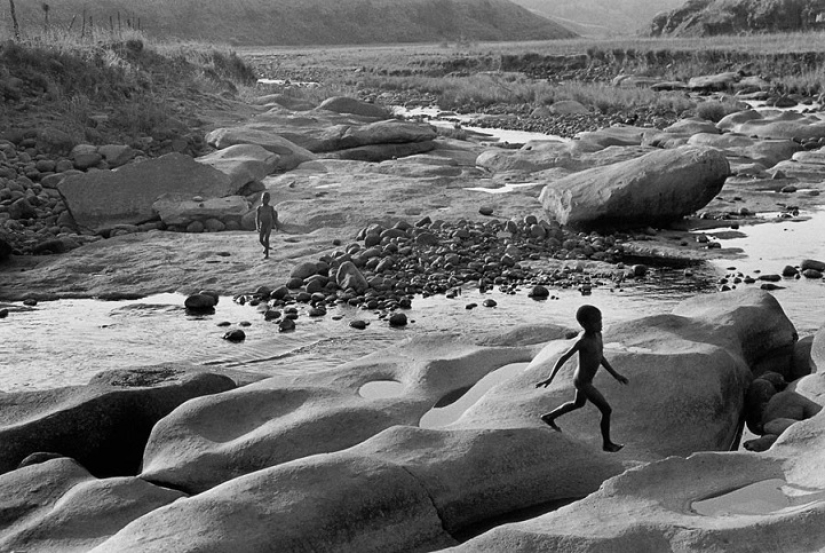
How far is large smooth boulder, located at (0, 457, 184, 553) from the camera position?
20.3 ft

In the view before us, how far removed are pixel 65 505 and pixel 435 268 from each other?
811 cm

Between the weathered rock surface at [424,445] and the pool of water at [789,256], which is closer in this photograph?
the weathered rock surface at [424,445]

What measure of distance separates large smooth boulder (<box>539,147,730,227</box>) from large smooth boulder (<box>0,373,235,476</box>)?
9.09 metres

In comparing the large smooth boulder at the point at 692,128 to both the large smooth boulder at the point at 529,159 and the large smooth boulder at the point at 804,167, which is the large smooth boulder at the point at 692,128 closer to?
the large smooth boulder at the point at 804,167

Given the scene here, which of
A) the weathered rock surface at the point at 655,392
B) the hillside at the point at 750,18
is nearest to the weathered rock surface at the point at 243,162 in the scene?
the weathered rock surface at the point at 655,392

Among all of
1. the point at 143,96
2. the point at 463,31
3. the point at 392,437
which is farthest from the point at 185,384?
the point at 463,31

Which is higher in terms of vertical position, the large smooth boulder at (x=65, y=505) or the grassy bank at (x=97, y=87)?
the grassy bank at (x=97, y=87)

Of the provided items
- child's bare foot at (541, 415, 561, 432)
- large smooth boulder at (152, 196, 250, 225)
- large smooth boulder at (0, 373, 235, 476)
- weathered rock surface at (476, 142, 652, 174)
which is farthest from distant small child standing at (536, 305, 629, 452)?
weathered rock surface at (476, 142, 652, 174)

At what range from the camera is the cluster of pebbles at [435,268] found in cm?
1290

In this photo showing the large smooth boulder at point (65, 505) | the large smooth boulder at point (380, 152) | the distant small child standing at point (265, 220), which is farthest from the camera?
the large smooth boulder at point (380, 152)

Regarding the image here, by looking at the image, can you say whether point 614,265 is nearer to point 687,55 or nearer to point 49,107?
point 49,107

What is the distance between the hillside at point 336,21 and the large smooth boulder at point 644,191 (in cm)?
7322

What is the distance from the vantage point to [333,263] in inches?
547

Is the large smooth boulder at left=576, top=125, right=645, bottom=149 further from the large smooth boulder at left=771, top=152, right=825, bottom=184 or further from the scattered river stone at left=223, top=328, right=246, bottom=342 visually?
the scattered river stone at left=223, top=328, right=246, bottom=342
